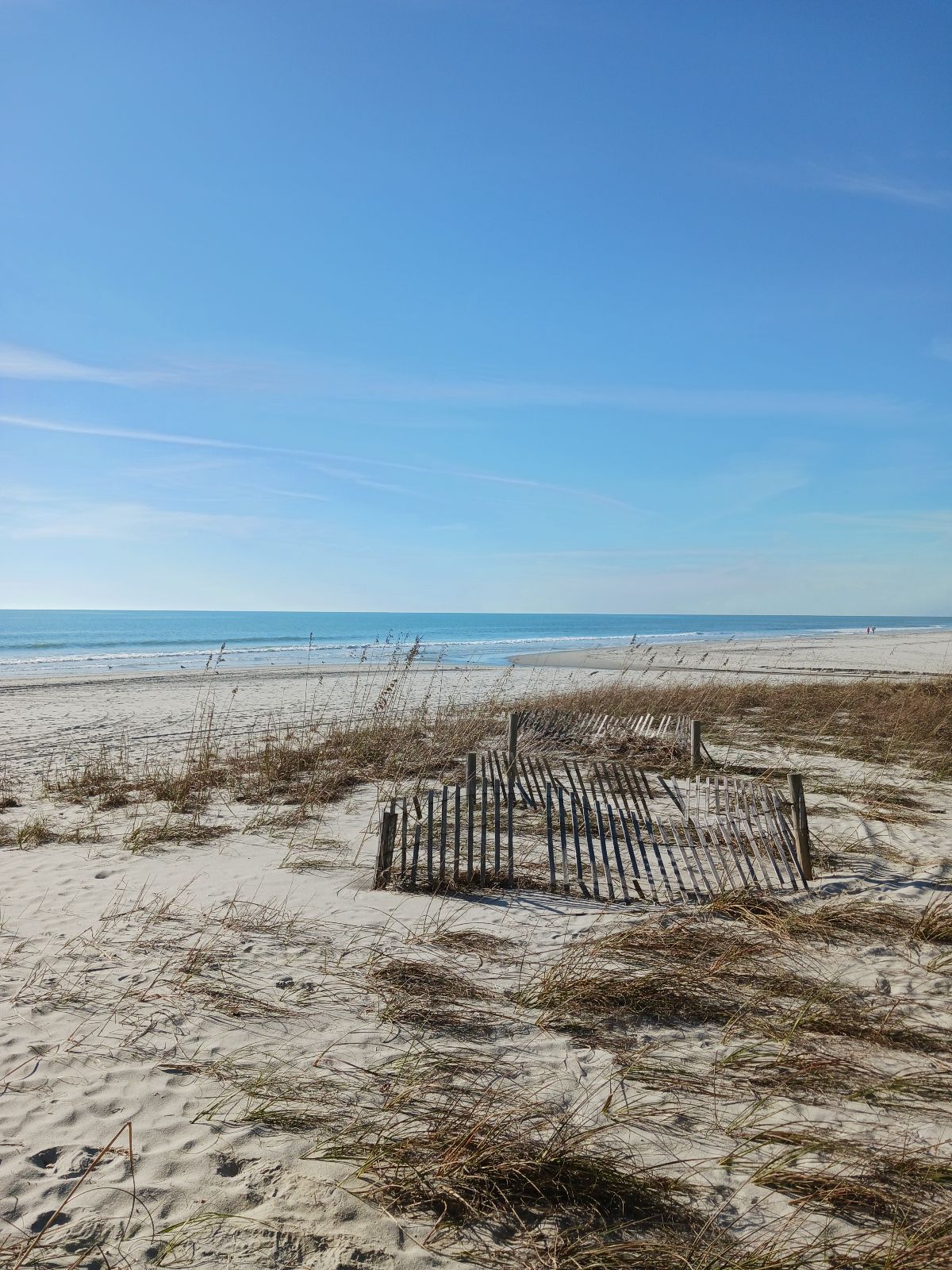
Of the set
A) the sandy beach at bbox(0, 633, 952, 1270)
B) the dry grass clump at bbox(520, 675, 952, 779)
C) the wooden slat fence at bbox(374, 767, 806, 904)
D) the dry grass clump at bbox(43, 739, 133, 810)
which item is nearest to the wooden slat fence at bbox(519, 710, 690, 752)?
the dry grass clump at bbox(520, 675, 952, 779)

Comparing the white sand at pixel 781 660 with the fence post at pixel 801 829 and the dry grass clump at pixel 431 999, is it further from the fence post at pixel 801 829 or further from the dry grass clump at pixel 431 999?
the dry grass clump at pixel 431 999

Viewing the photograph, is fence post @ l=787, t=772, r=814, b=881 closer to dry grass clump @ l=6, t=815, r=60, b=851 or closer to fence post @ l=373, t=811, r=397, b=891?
fence post @ l=373, t=811, r=397, b=891

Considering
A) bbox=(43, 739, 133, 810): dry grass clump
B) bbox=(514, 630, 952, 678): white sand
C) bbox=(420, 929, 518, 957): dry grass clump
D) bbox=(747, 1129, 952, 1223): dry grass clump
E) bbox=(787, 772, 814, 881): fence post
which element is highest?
bbox=(514, 630, 952, 678): white sand

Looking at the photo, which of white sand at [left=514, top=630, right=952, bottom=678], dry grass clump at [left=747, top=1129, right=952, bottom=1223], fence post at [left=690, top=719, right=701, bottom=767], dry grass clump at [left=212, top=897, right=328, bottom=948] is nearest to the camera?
dry grass clump at [left=747, top=1129, right=952, bottom=1223]

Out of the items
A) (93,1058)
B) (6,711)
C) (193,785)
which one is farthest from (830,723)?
(6,711)

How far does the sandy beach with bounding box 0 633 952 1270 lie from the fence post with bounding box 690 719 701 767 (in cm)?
242

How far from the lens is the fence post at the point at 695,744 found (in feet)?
29.8

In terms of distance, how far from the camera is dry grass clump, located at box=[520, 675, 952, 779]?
A: 10.6 metres

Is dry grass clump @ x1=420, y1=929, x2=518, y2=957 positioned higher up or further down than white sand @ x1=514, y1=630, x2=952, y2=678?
further down

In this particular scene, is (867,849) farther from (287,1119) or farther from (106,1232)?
(106,1232)

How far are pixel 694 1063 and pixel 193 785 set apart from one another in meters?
6.36

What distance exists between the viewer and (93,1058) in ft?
10.4

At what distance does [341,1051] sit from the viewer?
10.7 feet

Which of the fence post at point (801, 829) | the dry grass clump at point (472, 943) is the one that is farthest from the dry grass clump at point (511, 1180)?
the fence post at point (801, 829)
